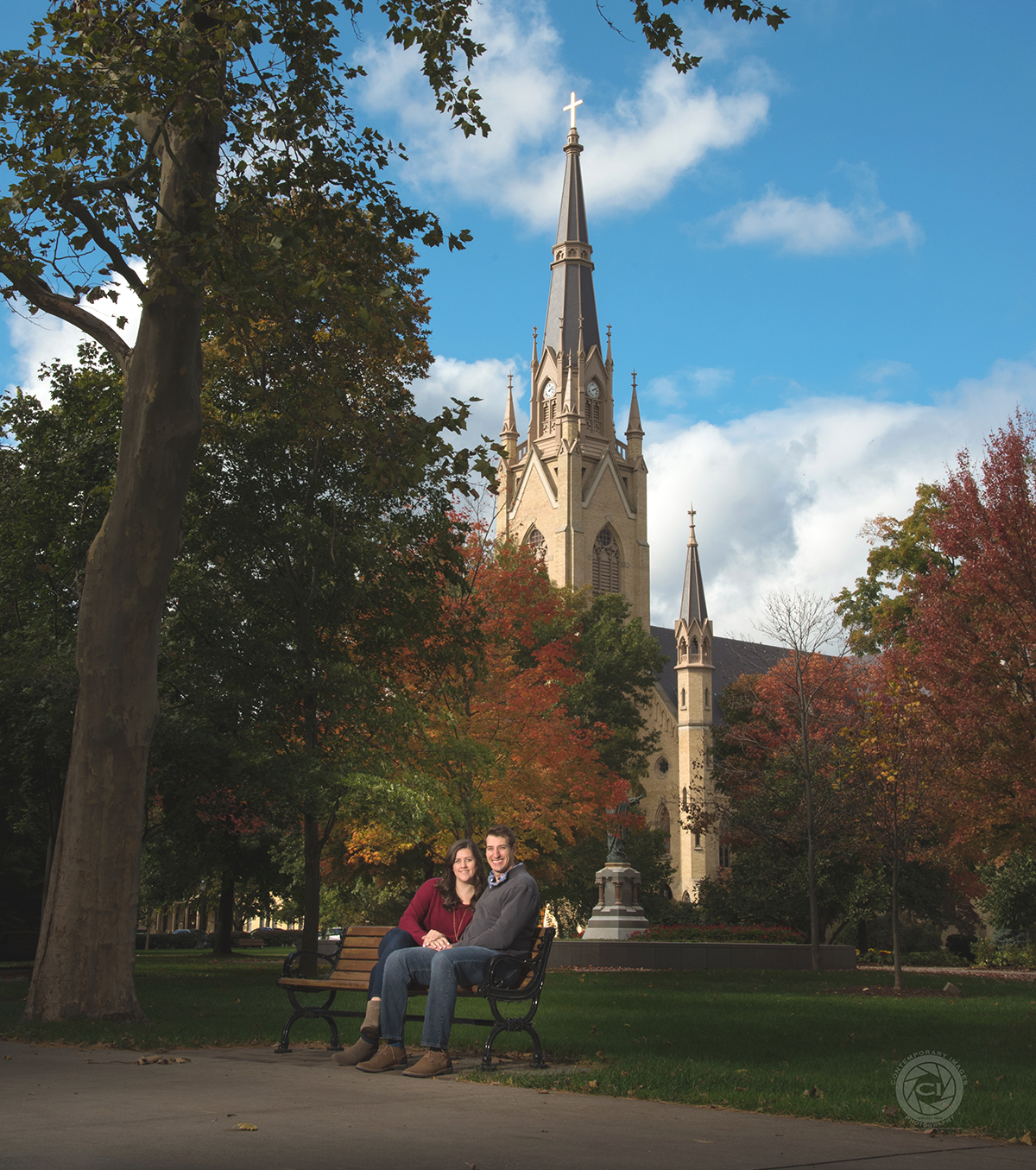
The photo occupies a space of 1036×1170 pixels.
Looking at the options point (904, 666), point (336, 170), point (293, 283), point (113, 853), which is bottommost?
point (113, 853)

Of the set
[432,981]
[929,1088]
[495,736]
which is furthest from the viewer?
[495,736]

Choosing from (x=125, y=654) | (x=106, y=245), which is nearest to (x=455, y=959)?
(x=125, y=654)

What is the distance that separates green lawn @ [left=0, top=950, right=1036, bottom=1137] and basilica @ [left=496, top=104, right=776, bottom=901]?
5057cm

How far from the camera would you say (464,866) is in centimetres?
753

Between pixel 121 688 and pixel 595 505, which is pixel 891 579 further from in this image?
pixel 595 505

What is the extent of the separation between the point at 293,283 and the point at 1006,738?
38.6 feet

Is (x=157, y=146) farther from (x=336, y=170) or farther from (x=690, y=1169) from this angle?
(x=690, y=1169)

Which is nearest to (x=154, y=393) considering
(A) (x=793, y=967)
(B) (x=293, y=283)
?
(B) (x=293, y=283)

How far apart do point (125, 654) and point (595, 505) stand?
60.5 meters

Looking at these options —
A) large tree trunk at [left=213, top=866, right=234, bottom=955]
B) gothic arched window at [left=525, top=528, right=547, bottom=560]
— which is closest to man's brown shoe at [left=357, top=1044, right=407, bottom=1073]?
large tree trunk at [left=213, top=866, right=234, bottom=955]

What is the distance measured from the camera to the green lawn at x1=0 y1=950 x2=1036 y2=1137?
239 inches

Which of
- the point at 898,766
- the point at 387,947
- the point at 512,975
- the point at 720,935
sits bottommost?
the point at 720,935

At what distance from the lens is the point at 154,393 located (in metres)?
10.5

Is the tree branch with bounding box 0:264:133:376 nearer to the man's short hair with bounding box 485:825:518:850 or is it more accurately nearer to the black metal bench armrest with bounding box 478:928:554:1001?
the man's short hair with bounding box 485:825:518:850
